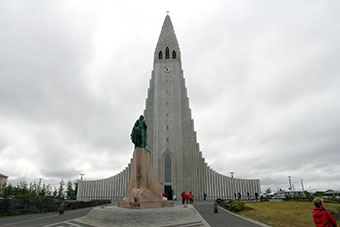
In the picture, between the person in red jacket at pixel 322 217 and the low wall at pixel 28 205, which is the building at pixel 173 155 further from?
the person in red jacket at pixel 322 217

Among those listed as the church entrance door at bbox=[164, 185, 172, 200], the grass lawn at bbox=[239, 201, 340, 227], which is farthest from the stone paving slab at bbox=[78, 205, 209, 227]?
the church entrance door at bbox=[164, 185, 172, 200]

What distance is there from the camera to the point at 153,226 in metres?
8.59

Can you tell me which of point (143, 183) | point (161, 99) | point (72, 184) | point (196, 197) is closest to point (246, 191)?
Answer: point (196, 197)

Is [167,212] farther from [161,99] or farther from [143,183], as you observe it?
[161,99]

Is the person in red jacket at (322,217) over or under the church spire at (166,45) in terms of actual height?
under

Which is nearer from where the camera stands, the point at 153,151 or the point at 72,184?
the point at 153,151

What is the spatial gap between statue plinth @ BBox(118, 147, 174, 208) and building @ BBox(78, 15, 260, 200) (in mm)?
21561

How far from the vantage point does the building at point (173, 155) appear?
1310 inches

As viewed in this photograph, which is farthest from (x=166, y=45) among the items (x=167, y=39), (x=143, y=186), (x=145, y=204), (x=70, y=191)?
(x=70, y=191)

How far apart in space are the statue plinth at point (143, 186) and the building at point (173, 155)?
21561 millimetres

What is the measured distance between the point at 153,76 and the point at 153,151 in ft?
44.6

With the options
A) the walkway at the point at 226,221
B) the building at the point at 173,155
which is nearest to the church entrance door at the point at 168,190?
the building at the point at 173,155

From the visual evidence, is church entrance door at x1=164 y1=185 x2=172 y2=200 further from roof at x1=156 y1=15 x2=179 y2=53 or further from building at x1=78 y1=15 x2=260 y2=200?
roof at x1=156 y1=15 x2=179 y2=53

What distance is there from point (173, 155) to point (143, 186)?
22803 millimetres
